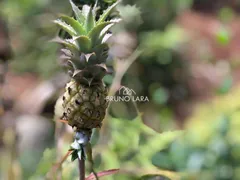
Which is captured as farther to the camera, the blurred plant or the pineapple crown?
the blurred plant

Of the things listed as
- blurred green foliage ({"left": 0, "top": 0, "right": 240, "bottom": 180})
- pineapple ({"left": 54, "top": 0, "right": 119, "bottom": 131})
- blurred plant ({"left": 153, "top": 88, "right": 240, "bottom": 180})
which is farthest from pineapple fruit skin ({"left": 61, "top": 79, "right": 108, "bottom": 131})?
blurred plant ({"left": 153, "top": 88, "right": 240, "bottom": 180})

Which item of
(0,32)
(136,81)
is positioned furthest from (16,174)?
(136,81)

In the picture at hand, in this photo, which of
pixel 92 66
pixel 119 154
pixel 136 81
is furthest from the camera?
pixel 136 81

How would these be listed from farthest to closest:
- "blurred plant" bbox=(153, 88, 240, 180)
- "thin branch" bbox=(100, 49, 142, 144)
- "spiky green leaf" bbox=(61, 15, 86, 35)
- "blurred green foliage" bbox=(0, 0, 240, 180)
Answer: "blurred plant" bbox=(153, 88, 240, 180) → "blurred green foliage" bbox=(0, 0, 240, 180) → "thin branch" bbox=(100, 49, 142, 144) → "spiky green leaf" bbox=(61, 15, 86, 35)

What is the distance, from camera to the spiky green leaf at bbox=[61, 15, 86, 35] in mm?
781

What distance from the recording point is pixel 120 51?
1.28m

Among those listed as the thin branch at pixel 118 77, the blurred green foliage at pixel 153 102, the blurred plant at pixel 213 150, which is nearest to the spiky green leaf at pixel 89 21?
the blurred green foliage at pixel 153 102

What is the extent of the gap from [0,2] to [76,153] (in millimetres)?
2351

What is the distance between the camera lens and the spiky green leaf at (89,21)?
0.78 m

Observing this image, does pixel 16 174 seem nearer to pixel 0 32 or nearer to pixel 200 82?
pixel 0 32

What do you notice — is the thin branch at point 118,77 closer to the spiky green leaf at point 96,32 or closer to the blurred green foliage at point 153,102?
the blurred green foliage at point 153,102

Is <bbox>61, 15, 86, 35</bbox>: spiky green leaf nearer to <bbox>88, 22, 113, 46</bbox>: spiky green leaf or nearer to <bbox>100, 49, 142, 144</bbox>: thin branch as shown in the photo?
<bbox>88, 22, 113, 46</bbox>: spiky green leaf

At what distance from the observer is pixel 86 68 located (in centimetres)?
78

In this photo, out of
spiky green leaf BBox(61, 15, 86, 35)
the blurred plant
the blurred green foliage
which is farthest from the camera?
the blurred plant
